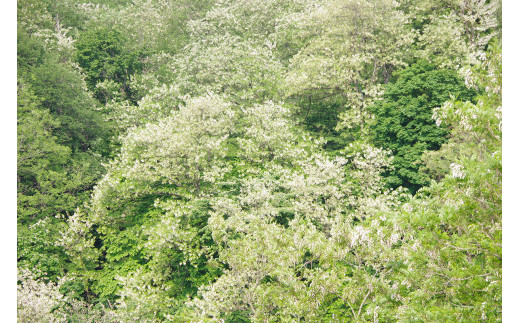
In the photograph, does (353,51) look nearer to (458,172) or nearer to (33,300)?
(458,172)

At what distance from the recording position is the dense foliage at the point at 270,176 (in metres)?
9.87

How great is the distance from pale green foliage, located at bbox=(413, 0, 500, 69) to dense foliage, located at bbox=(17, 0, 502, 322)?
0.15 meters

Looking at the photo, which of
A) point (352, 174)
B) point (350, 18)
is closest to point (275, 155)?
point (352, 174)

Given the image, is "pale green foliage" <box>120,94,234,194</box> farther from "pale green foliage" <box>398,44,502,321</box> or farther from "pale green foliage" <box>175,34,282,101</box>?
"pale green foliage" <box>398,44,502,321</box>

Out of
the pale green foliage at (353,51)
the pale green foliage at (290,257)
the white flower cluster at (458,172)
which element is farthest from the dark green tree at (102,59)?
the white flower cluster at (458,172)

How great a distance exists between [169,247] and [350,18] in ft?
71.6

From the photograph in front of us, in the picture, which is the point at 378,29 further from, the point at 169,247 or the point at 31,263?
the point at 31,263

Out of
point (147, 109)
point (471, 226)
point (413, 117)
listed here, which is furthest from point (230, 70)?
point (471, 226)

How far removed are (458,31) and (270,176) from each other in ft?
59.1

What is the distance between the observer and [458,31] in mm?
28422

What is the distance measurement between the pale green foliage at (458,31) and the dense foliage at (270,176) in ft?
0.51

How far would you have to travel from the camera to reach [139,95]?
40438 mm

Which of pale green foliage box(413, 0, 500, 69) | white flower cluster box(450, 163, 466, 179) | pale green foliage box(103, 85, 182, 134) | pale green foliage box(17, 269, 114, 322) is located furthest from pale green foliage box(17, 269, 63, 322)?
pale green foliage box(413, 0, 500, 69)

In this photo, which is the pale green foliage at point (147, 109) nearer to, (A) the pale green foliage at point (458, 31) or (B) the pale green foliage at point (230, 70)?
(B) the pale green foliage at point (230, 70)
